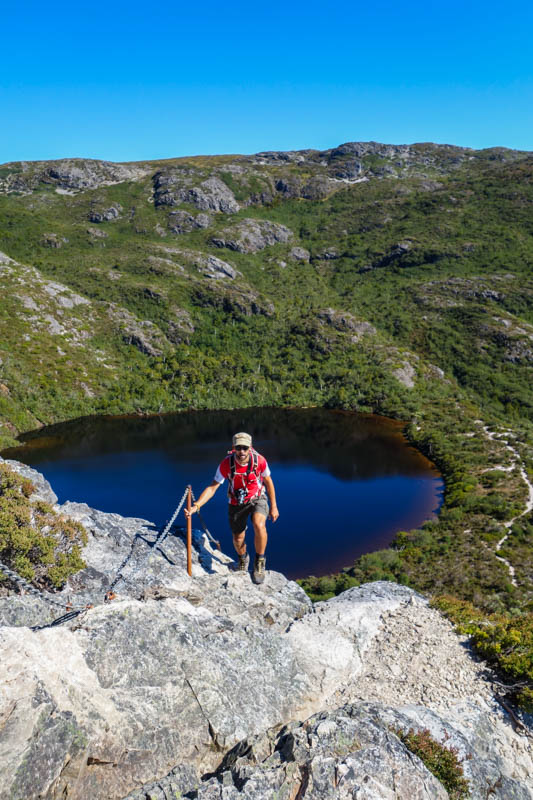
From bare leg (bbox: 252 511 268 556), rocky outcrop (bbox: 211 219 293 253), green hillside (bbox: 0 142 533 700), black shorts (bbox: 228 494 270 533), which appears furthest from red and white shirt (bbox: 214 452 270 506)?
rocky outcrop (bbox: 211 219 293 253)

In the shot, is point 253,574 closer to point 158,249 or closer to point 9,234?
point 158,249

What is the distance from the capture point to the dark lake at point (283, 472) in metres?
36.3

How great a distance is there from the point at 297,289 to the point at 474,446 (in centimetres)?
8621

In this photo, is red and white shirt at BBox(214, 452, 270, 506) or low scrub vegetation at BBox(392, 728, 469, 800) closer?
low scrub vegetation at BBox(392, 728, 469, 800)

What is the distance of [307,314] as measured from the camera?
111m

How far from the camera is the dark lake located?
36.3 metres

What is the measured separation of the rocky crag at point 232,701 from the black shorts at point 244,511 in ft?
4.51

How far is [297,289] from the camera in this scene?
423 ft

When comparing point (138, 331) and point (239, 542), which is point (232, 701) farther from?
point (138, 331)

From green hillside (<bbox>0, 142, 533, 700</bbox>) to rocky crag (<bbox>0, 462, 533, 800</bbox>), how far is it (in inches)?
709

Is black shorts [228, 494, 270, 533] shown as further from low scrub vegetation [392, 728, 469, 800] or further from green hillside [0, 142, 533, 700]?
green hillside [0, 142, 533, 700]

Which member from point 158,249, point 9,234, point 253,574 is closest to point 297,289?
point 158,249

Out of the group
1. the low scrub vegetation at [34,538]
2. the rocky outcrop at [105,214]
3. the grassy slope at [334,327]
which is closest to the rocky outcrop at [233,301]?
the grassy slope at [334,327]

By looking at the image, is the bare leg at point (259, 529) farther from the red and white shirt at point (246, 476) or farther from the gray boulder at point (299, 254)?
the gray boulder at point (299, 254)
